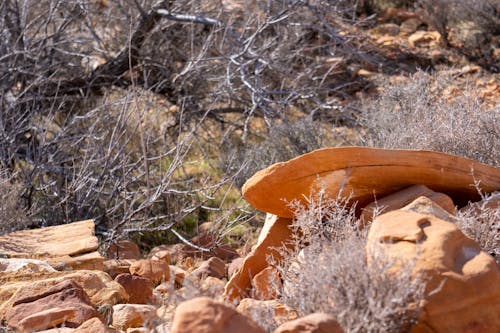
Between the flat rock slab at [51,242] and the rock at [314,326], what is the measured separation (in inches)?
103

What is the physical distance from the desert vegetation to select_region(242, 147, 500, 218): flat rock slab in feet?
0.42

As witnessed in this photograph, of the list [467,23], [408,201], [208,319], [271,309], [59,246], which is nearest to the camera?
[208,319]

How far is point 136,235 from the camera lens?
7.08 meters

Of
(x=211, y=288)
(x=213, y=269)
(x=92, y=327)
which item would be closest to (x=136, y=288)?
(x=213, y=269)

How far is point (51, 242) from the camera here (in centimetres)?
548

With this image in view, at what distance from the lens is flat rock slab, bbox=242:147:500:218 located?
174 inches

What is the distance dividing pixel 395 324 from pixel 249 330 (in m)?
0.58

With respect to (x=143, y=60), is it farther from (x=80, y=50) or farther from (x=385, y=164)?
(x=385, y=164)

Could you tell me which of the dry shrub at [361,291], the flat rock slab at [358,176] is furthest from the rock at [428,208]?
the dry shrub at [361,291]

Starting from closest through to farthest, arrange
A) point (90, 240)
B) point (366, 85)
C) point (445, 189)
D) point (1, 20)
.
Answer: point (445, 189)
point (90, 240)
point (1, 20)
point (366, 85)

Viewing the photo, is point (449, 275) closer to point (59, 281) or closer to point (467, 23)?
point (59, 281)

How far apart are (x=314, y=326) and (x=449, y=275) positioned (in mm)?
690

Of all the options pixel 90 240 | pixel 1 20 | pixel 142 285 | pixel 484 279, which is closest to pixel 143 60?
pixel 1 20

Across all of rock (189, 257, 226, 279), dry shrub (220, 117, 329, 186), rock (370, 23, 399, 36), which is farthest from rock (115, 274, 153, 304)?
rock (370, 23, 399, 36)
